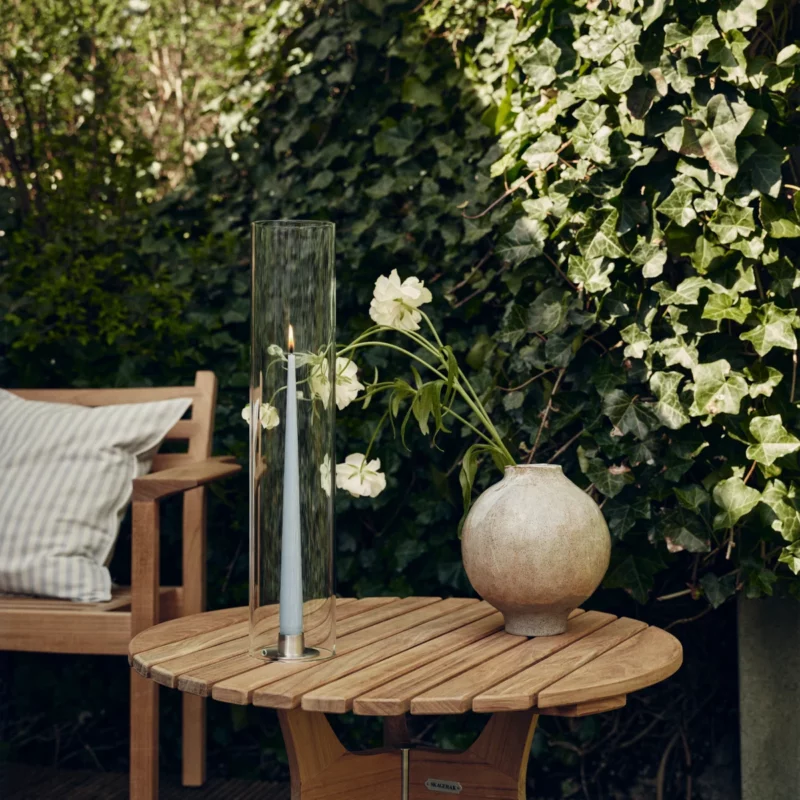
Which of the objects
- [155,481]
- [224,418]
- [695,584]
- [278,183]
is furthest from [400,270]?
[695,584]

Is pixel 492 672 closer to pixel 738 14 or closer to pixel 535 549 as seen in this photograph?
pixel 535 549

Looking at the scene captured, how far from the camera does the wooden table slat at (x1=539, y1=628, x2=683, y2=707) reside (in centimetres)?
105

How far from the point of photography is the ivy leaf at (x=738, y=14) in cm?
160

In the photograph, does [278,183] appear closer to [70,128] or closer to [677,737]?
[70,128]

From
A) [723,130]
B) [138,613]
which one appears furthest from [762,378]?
[138,613]

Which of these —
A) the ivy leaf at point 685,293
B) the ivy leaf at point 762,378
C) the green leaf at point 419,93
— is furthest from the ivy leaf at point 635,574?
the green leaf at point 419,93

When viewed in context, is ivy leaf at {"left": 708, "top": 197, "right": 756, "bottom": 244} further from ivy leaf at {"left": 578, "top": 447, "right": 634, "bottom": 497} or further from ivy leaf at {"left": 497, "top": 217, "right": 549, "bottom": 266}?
ivy leaf at {"left": 578, "top": 447, "right": 634, "bottom": 497}

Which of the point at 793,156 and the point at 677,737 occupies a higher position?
the point at 793,156

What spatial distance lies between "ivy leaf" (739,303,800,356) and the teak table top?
544 millimetres

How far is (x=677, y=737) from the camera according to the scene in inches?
81.5

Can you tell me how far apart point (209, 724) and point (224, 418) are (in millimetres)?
707

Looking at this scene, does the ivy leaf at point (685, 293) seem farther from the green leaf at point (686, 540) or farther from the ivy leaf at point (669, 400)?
the green leaf at point (686, 540)

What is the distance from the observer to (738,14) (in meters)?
1.62

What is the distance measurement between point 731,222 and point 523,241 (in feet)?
1.31
